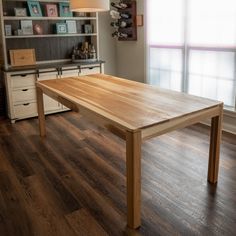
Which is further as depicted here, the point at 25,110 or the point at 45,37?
the point at 45,37

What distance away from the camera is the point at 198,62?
396 centimetres

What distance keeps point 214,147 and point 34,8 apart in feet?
11.2

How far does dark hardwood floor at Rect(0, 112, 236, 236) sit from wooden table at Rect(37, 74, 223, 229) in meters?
0.21

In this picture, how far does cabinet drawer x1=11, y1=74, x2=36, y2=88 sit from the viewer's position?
410 cm

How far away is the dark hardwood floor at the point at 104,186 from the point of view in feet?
6.48

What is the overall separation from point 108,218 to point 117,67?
13.1ft

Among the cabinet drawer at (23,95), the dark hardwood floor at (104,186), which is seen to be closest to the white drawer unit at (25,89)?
the cabinet drawer at (23,95)

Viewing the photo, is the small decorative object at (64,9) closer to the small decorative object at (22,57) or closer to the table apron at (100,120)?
the small decorative object at (22,57)

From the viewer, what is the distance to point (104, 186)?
2.47 meters

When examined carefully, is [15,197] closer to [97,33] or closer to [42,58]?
[42,58]

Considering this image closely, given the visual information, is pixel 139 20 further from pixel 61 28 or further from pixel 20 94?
pixel 20 94

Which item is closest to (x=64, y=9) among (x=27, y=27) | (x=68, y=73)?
(x=27, y=27)

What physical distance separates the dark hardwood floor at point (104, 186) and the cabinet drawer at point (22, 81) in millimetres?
831

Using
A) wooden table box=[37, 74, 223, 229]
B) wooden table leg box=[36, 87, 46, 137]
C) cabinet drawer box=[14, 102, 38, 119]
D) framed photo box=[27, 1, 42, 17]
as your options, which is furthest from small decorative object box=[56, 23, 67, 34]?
wooden table box=[37, 74, 223, 229]
